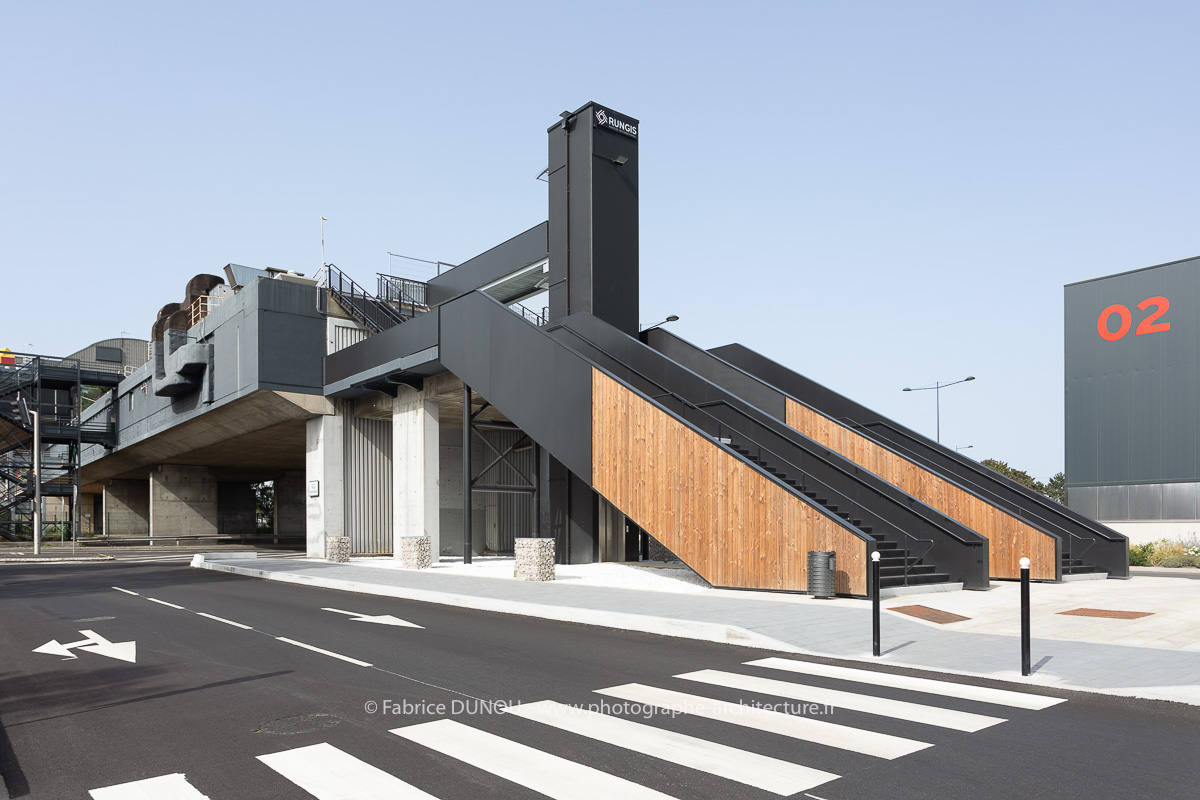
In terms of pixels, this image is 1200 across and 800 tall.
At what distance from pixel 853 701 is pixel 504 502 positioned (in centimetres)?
2899

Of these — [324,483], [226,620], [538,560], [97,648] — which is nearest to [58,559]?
[324,483]

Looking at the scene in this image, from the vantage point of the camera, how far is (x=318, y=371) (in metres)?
33.7

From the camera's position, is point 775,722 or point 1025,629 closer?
point 775,722

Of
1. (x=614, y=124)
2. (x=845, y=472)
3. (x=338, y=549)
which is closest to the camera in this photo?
(x=845, y=472)

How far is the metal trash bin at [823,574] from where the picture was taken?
1395 centimetres

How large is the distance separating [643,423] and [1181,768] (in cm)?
1336

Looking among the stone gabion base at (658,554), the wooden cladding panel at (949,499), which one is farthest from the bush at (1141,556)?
the stone gabion base at (658,554)

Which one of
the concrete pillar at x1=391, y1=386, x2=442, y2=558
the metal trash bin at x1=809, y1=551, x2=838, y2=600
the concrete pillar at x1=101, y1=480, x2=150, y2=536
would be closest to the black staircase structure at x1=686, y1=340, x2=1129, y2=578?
the metal trash bin at x1=809, y1=551, x2=838, y2=600

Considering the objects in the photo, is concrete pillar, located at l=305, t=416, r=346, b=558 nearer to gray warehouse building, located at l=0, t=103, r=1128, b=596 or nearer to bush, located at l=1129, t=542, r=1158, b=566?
gray warehouse building, located at l=0, t=103, r=1128, b=596

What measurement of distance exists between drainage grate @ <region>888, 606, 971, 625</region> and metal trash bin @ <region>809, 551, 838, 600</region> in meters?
1.27

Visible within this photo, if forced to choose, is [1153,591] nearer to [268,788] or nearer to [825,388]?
[825,388]

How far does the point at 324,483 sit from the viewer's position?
3303 cm

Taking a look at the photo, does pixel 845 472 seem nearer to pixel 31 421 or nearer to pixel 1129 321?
pixel 1129 321

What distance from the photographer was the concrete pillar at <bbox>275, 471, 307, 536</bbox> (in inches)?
2557
